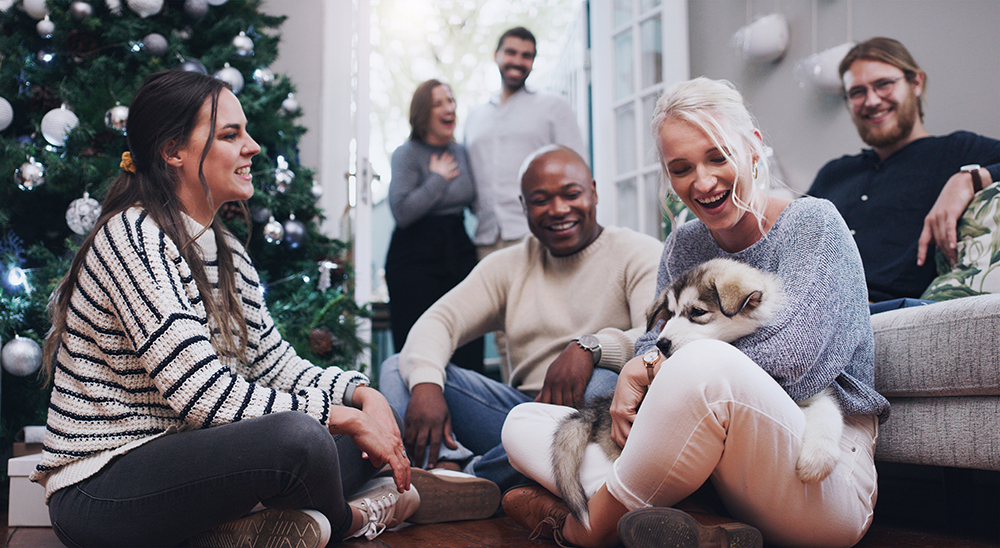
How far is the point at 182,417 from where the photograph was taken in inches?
49.6

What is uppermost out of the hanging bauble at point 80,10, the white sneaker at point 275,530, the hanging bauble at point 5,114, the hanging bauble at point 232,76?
the hanging bauble at point 80,10

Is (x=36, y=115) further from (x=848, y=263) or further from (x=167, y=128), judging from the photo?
(x=848, y=263)

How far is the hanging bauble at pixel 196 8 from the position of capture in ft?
9.47

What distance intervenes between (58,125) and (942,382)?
2897 mm

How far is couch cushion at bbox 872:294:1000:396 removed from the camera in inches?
54.0

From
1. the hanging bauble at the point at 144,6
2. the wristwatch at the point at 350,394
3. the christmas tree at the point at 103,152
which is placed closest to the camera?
the wristwatch at the point at 350,394

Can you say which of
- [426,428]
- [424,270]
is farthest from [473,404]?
[424,270]

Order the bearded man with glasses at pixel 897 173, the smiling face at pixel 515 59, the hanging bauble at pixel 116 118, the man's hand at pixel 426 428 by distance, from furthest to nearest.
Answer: the smiling face at pixel 515 59 → the hanging bauble at pixel 116 118 → the bearded man with glasses at pixel 897 173 → the man's hand at pixel 426 428

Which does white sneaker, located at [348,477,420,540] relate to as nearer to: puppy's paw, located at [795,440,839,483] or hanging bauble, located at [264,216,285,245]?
puppy's paw, located at [795,440,839,483]

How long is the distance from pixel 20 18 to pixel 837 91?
3.50m

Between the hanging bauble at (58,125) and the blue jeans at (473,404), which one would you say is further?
the hanging bauble at (58,125)

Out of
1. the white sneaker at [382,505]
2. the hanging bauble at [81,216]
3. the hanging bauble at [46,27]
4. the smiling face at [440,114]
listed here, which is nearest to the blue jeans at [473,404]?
the white sneaker at [382,505]

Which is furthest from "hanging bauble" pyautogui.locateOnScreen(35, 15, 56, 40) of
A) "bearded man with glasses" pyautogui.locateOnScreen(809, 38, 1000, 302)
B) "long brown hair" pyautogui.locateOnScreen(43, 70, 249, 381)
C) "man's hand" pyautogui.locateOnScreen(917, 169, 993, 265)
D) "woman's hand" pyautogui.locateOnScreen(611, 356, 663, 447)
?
"man's hand" pyautogui.locateOnScreen(917, 169, 993, 265)

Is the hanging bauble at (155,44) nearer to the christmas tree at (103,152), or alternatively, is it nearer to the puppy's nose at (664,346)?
the christmas tree at (103,152)
